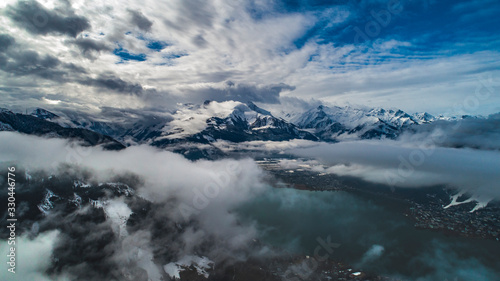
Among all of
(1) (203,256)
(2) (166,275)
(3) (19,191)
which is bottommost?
(2) (166,275)

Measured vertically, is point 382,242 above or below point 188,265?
above

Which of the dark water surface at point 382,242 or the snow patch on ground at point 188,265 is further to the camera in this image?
the snow patch on ground at point 188,265

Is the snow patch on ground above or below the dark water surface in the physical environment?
below

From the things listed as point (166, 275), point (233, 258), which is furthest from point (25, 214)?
point (233, 258)

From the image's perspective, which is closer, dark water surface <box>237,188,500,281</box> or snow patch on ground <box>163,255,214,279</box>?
dark water surface <box>237,188,500,281</box>

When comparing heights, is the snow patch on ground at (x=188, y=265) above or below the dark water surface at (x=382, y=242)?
below

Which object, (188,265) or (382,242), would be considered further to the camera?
(188,265)

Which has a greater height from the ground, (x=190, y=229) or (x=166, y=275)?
(x=190, y=229)

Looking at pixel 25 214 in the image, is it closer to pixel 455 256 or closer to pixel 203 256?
pixel 203 256
